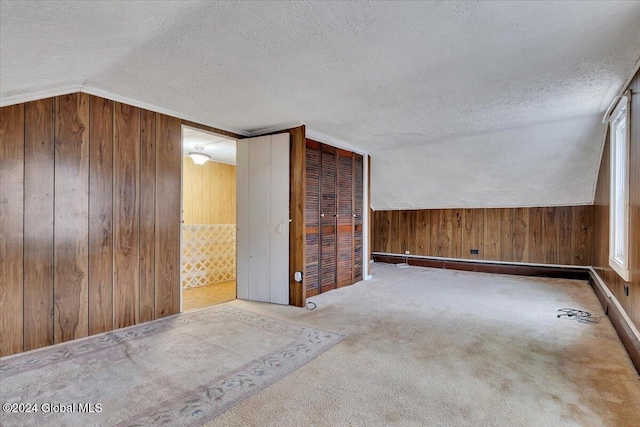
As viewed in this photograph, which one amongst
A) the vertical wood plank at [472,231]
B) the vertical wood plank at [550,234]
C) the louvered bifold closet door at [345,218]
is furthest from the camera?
the vertical wood plank at [472,231]

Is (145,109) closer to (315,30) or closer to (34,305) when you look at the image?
(34,305)

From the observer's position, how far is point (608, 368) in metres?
2.04

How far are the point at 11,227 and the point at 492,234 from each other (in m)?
6.37

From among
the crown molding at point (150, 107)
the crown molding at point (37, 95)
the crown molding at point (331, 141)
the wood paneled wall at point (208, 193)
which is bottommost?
the wood paneled wall at point (208, 193)

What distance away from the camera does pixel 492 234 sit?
18.7 feet

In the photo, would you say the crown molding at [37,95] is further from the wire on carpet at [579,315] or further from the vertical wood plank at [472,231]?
the vertical wood plank at [472,231]

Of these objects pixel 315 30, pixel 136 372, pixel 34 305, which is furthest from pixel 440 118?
pixel 34 305

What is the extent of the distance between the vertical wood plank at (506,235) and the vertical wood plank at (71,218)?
19.7 ft

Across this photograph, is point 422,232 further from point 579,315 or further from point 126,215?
point 126,215

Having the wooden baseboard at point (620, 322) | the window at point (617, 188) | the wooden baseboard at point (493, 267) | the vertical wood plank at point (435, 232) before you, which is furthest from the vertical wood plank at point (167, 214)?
the vertical wood plank at point (435, 232)

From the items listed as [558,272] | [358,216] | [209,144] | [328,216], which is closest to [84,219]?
[209,144]

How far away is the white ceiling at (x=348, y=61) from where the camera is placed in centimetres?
155

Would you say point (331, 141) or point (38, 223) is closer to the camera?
point (38, 223)

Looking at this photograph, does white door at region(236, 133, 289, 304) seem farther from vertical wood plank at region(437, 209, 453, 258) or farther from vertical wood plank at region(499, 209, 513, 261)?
vertical wood plank at region(499, 209, 513, 261)
